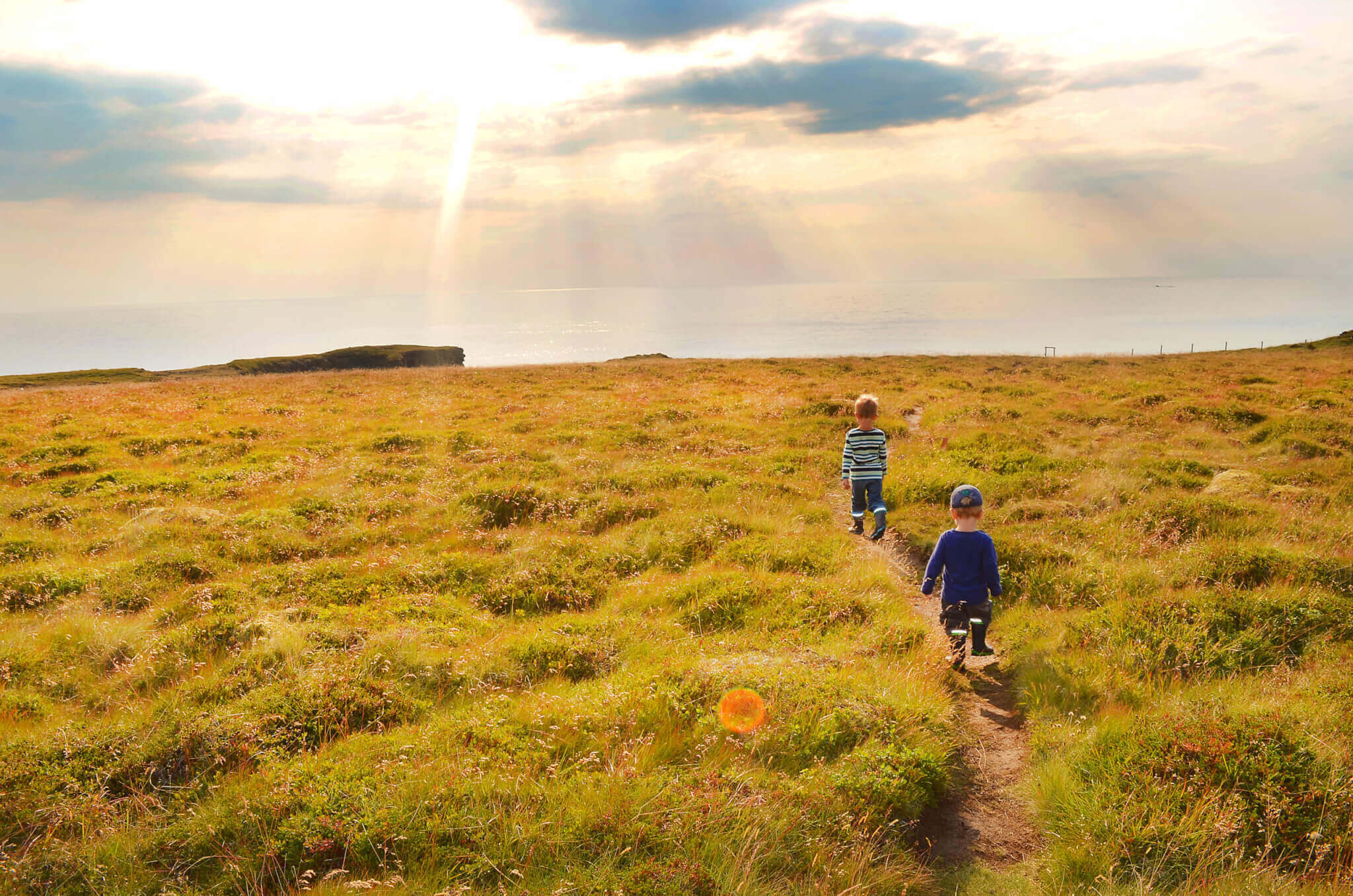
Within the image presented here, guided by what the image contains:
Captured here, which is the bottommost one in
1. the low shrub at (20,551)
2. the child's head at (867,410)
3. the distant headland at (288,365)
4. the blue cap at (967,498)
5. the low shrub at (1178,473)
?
the low shrub at (20,551)

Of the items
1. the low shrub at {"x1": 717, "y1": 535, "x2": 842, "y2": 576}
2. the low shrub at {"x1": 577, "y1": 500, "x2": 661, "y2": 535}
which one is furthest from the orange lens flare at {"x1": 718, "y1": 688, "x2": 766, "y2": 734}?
the low shrub at {"x1": 577, "y1": 500, "x2": 661, "y2": 535}

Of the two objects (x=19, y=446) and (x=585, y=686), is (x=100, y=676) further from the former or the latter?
(x=19, y=446)

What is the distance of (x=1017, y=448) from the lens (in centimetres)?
1773

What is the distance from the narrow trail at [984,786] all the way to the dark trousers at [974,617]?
13.5 inches

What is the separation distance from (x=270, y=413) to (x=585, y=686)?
87.3 feet

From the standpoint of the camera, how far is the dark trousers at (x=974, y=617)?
823cm

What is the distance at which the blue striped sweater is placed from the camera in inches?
514

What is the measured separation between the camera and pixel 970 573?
8.33 m

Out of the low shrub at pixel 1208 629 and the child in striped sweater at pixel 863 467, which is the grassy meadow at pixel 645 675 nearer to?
the low shrub at pixel 1208 629

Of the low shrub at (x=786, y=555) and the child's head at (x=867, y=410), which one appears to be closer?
the low shrub at (x=786, y=555)

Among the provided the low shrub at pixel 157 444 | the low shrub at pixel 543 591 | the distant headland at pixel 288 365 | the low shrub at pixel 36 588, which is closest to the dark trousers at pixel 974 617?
the low shrub at pixel 543 591

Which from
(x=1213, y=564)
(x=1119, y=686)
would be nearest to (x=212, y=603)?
(x=1119, y=686)

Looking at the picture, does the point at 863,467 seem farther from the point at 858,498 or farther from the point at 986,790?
the point at 986,790

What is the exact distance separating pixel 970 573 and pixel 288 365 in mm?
120289
